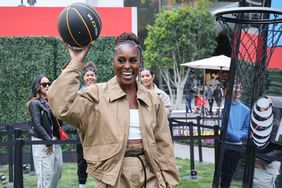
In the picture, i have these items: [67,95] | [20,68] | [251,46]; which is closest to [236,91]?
[251,46]

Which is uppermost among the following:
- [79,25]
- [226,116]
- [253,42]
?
[79,25]

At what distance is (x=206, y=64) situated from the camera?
17641mm

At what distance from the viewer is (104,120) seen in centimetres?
313

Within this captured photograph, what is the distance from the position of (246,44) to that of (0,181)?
504cm

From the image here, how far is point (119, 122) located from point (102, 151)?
23 cm

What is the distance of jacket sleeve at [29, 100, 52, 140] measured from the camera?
19.6ft

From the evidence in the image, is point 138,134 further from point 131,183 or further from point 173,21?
point 173,21

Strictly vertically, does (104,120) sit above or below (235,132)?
above

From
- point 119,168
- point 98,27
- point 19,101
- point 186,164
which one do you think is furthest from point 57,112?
point 19,101

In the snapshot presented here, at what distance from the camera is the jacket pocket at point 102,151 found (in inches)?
122

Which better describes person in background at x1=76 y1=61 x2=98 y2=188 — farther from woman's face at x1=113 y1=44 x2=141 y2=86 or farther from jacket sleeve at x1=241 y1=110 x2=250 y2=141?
woman's face at x1=113 y1=44 x2=141 y2=86

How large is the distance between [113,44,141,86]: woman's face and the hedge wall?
7640 millimetres

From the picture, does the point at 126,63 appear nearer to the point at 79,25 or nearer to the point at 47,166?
the point at 79,25

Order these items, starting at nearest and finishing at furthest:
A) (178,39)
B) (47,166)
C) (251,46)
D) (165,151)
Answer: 1. (165,151)
2. (251,46)
3. (47,166)
4. (178,39)
